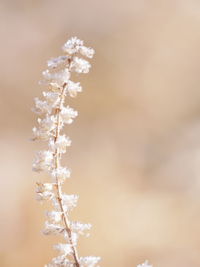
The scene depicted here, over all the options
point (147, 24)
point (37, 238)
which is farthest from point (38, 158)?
point (147, 24)

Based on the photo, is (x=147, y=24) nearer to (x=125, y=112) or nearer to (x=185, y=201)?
(x=125, y=112)

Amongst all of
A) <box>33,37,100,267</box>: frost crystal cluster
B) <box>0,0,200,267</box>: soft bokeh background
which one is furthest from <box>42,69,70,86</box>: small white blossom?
<box>0,0,200,267</box>: soft bokeh background

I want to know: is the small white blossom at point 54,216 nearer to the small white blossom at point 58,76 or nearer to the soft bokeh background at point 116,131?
the small white blossom at point 58,76

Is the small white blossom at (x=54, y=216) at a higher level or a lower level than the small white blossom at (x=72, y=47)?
lower

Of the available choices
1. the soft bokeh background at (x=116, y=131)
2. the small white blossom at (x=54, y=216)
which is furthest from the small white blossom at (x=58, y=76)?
the soft bokeh background at (x=116, y=131)

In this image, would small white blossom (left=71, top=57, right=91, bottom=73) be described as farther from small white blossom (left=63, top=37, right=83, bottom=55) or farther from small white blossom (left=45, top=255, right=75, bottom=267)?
small white blossom (left=45, top=255, right=75, bottom=267)

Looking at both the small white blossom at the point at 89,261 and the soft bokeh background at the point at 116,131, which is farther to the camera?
the soft bokeh background at the point at 116,131

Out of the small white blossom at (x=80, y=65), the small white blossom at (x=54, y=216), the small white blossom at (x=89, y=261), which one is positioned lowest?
the small white blossom at (x=89, y=261)

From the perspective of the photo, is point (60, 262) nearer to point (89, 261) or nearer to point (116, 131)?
point (89, 261)
